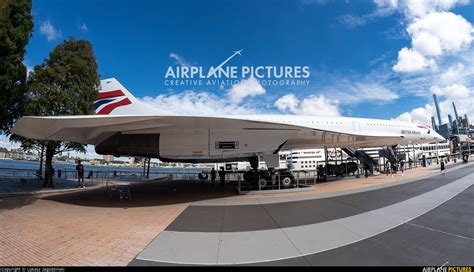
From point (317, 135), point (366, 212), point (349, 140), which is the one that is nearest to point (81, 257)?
point (366, 212)

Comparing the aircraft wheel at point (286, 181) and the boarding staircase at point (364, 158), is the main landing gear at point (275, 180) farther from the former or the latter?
the boarding staircase at point (364, 158)

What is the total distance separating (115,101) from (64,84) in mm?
3170

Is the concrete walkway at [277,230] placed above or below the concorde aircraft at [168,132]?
below

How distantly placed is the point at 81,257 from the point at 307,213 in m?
5.67

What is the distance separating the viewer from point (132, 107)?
15.6 meters

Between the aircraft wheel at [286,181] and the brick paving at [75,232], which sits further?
the aircraft wheel at [286,181]

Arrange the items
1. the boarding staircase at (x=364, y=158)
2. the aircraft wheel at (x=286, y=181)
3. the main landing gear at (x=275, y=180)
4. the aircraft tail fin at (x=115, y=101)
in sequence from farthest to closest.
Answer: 1. the boarding staircase at (x=364, y=158)
2. the aircraft tail fin at (x=115, y=101)
3. the aircraft wheel at (x=286, y=181)
4. the main landing gear at (x=275, y=180)

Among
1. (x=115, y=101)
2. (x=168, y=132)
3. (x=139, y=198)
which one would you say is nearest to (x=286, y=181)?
(x=168, y=132)

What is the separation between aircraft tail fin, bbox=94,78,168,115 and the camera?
15516 millimetres

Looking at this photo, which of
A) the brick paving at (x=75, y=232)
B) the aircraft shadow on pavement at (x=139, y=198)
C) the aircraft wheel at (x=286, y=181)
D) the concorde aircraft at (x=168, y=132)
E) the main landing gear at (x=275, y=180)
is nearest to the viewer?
the brick paving at (x=75, y=232)

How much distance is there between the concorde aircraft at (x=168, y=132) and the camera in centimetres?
1007

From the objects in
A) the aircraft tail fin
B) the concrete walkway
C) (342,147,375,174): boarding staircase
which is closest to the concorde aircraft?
the aircraft tail fin

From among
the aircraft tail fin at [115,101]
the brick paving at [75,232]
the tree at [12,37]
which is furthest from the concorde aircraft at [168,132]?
the brick paving at [75,232]

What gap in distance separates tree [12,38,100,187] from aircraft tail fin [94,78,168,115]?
1.03m
